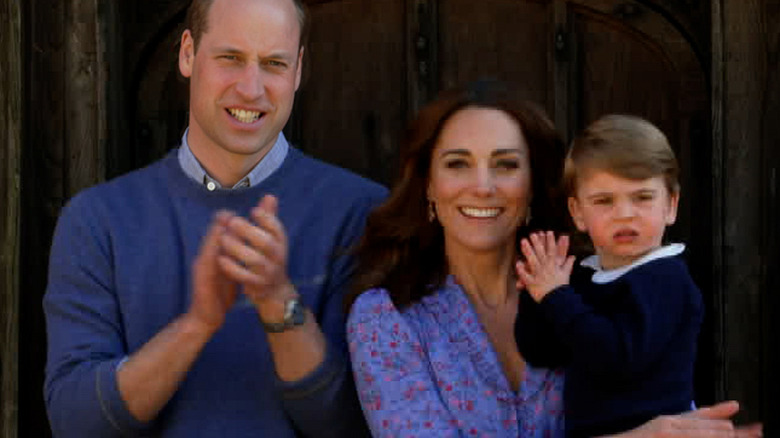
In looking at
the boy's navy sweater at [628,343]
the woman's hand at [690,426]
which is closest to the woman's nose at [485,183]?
the boy's navy sweater at [628,343]

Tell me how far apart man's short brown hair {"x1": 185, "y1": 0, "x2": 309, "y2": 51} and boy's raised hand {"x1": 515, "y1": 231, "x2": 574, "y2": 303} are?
2.63ft

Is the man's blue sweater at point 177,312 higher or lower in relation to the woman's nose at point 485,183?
lower

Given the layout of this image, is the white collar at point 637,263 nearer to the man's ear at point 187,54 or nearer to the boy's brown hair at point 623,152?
the boy's brown hair at point 623,152

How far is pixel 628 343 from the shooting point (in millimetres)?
2580

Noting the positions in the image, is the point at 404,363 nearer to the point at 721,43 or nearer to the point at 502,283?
the point at 502,283

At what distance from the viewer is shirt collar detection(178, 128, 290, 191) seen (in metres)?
2.97

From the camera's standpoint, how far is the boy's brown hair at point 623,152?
267 centimetres

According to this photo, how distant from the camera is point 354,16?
153 inches

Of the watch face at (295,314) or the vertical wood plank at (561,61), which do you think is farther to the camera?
the vertical wood plank at (561,61)

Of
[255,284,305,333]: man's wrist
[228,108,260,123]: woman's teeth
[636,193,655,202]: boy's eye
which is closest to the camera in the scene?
[255,284,305,333]: man's wrist

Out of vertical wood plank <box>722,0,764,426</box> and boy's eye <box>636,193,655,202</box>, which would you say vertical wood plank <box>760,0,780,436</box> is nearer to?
vertical wood plank <box>722,0,764,426</box>

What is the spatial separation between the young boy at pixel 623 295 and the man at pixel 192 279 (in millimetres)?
499

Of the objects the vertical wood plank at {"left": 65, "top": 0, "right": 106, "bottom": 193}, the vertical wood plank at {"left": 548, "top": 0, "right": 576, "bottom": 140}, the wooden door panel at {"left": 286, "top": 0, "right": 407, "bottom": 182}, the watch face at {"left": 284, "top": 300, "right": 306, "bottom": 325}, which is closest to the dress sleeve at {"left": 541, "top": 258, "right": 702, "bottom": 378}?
the watch face at {"left": 284, "top": 300, "right": 306, "bottom": 325}

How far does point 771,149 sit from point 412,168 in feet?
3.60
